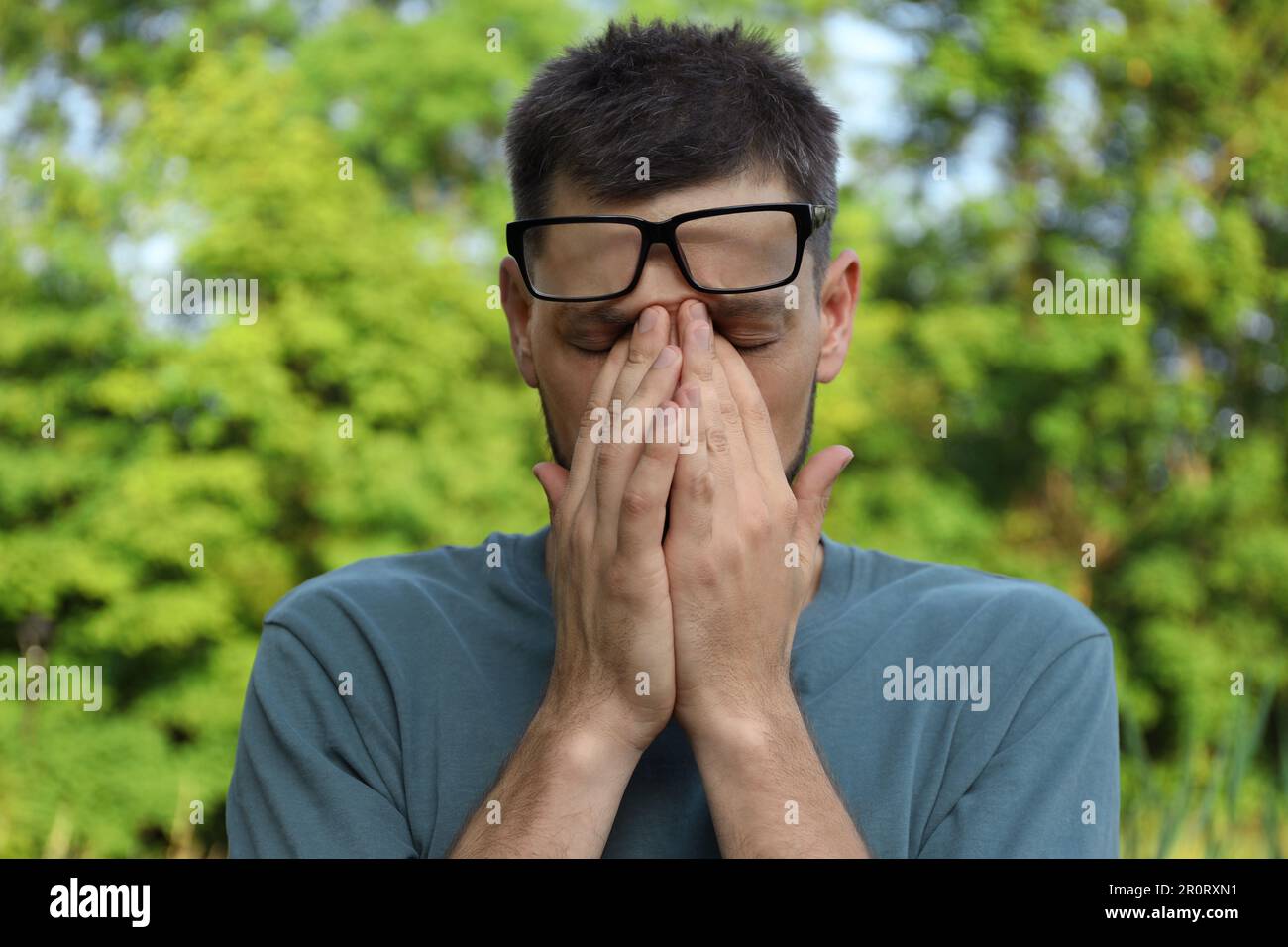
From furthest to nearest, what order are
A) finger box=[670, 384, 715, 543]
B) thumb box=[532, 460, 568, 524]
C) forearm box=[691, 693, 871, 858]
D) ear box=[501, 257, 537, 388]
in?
ear box=[501, 257, 537, 388], thumb box=[532, 460, 568, 524], finger box=[670, 384, 715, 543], forearm box=[691, 693, 871, 858]

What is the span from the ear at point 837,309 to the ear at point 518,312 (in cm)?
39

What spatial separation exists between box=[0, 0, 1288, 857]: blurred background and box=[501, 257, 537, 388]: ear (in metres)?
8.59

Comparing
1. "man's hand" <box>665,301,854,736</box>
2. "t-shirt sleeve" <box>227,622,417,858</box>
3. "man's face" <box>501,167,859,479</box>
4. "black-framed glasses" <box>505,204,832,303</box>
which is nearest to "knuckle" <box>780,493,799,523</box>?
"man's hand" <box>665,301,854,736</box>

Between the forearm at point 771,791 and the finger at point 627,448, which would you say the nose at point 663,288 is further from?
the forearm at point 771,791

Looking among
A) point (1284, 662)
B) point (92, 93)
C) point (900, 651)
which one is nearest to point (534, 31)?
point (92, 93)


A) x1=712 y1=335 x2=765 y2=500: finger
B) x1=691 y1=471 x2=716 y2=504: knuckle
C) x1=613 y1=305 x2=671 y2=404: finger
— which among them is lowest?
x1=691 y1=471 x2=716 y2=504: knuckle

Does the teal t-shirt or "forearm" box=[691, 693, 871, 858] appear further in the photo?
the teal t-shirt

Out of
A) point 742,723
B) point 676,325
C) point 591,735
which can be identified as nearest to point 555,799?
point 591,735

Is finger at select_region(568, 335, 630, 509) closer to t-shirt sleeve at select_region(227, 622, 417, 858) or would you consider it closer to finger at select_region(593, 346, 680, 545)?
finger at select_region(593, 346, 680, 545)

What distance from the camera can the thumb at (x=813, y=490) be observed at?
1.48 meters

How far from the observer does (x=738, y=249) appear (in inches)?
58.6

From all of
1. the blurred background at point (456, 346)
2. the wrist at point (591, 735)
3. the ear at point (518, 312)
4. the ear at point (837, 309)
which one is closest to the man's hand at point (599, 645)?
the wrist at point (591, 735)

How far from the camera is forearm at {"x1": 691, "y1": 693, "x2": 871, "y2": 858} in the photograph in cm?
128
